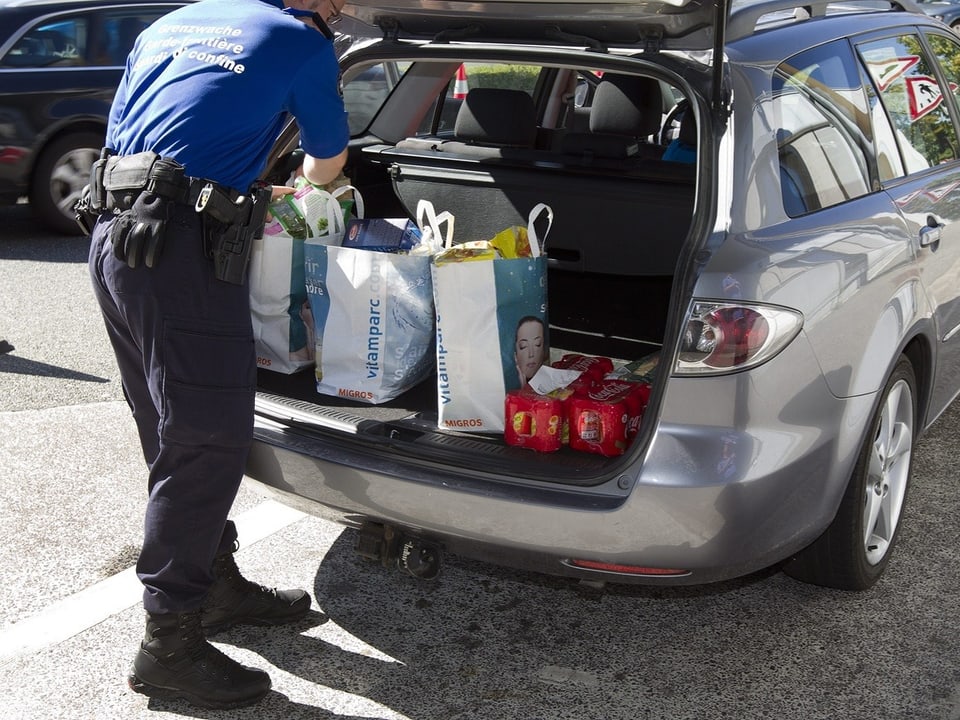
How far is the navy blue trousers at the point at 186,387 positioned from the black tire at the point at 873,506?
5.36ft

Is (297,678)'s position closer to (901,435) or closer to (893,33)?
(901,435)

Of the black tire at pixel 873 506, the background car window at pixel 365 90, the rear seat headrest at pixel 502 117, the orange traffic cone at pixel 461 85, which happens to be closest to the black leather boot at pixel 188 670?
the black tire at pixel 873 506

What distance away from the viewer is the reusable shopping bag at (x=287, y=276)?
11.3ft

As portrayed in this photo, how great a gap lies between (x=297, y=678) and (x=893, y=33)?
9.11ft

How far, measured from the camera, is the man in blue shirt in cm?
278

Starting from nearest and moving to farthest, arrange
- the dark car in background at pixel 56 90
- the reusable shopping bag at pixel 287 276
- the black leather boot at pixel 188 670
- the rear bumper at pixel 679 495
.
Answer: the rear bumper at pixel 679 495
the black leather boot at pixel 188 670
the reusable shopping bag at pixel 287 276
the dark car in background at pixel 56 90

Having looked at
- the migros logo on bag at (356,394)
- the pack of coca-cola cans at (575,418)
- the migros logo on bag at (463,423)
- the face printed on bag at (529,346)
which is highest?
the face printed on bag at (529,346)

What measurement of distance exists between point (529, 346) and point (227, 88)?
1040 mm

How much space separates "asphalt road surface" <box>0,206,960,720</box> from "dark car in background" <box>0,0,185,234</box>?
4.35 metres

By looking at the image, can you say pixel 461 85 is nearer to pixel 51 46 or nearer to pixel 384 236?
pixel 384 236

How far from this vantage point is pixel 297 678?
3.12 meters

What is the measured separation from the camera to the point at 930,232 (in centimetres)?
351

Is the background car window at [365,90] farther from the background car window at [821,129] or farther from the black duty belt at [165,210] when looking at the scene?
the black duty belt at [165,210]

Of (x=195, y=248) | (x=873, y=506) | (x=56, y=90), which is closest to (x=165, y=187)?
(x=195, y=248)
